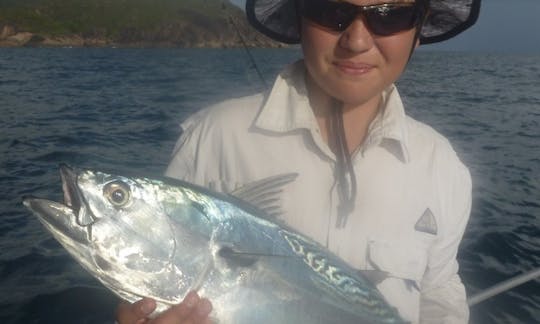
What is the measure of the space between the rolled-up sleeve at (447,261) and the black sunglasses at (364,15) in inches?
35.6

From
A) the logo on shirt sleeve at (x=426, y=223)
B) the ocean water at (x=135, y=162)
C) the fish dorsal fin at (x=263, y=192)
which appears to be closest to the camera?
the fish dorsal fin at (x=263, y=192)

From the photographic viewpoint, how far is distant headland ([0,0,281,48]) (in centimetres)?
10092

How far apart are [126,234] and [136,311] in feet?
0.97

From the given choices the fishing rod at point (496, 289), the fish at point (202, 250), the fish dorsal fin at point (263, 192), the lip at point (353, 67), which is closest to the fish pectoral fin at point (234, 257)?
the fish at point (202, 250)

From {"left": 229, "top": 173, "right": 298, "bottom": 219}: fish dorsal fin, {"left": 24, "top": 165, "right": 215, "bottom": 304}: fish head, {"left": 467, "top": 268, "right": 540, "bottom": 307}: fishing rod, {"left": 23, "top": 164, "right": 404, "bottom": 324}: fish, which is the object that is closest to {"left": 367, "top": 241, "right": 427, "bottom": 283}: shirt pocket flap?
{"left": 23, "top": 164, "right": 404, "bottom": 324}: fish

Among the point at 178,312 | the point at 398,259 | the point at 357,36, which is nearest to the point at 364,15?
the point at 357,36

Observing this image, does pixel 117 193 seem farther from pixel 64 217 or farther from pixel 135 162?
pixel 135 162

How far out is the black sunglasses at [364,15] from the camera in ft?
7.82

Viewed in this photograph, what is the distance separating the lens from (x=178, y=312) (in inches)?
78.6

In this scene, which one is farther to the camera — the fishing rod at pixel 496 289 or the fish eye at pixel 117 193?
the fishing rod at pixel 496 289

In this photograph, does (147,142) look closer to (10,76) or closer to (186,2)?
(10,76)

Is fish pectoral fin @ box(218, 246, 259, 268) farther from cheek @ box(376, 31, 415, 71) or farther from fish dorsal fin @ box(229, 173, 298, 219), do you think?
cheek @ box(376, 31, 415, 71)

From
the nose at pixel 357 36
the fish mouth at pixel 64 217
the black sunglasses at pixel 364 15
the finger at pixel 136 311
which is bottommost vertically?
the finger at pixel 136 311

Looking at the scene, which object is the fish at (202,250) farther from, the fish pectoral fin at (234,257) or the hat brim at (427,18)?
the hat brim at (427,18)
